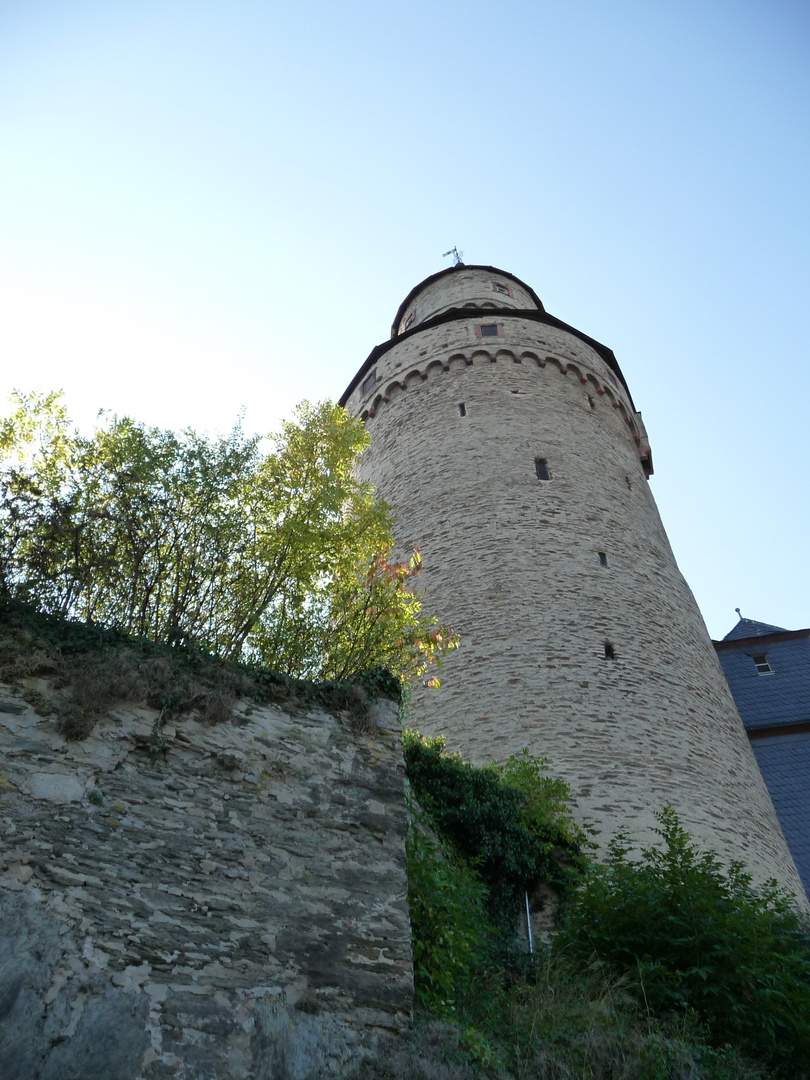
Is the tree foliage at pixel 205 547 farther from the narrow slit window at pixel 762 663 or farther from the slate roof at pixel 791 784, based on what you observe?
the narrow slit window at pixel 762 663

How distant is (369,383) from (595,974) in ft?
44.3

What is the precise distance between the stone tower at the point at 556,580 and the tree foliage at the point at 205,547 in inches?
103

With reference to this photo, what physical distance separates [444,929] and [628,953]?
1.65 m

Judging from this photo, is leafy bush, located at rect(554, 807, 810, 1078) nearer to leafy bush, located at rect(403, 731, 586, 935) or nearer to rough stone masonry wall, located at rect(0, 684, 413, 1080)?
leafy bush, located at rect(403, 731, 586, 935)

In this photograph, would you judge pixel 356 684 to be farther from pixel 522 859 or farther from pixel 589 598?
pixel 589 598

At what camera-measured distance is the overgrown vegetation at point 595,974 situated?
498 centimetres

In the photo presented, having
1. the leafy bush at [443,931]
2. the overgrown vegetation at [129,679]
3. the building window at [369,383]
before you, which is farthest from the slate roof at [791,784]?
the building window at [369,383]

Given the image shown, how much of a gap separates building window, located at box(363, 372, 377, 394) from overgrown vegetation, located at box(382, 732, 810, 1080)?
34.6 ft

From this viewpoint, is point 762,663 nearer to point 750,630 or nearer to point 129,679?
point 750,630

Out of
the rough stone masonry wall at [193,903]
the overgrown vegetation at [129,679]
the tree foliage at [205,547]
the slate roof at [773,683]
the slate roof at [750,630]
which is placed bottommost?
the rough stone masonry wall at [193,903]

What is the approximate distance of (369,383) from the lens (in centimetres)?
1770

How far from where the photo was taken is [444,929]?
5852 millimetres

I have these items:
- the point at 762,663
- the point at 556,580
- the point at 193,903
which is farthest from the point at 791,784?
the point at 193,903

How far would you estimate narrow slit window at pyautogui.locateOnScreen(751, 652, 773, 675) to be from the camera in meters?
17.5
